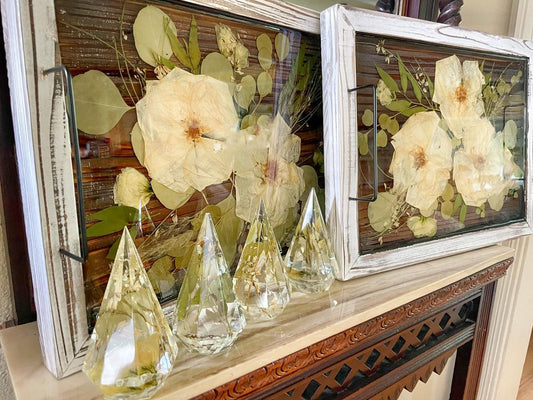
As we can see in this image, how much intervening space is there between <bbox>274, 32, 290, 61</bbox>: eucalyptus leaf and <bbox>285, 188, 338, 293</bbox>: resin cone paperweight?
8.1 inches

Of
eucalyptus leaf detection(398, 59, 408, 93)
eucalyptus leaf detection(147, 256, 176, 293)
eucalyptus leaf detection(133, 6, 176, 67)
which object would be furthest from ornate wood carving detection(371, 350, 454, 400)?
eucalyptus leaf detection(133, 6, 176, 67)

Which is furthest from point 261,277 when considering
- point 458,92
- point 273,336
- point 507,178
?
point 507,178

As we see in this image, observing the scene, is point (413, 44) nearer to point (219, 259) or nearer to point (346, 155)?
point (346, 155)

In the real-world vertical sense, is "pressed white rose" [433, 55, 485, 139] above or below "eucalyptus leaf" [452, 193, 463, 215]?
above

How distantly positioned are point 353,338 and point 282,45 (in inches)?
17.2

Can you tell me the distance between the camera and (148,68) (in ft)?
1.38

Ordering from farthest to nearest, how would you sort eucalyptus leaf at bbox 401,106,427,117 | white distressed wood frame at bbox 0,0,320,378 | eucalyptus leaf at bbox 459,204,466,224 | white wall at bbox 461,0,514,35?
white wall at bbox 461,0,514,35
eucalyptus leaf at bbox 459,204,466,224
eucalyptus leaf at bbox 401,106,427,117
white distressed wood frame at bbox 0,0,320,378

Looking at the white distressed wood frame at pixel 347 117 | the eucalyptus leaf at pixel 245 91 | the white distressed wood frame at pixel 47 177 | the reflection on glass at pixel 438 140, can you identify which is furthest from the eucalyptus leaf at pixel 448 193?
the white distressed wood frame at pixel 47 177

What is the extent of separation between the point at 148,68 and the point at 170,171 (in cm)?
12

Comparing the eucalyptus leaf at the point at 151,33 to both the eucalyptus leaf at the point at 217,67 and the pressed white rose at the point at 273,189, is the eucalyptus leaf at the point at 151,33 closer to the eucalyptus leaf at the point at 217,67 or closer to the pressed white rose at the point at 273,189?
the eucalyptus leaf at the point at 217,67

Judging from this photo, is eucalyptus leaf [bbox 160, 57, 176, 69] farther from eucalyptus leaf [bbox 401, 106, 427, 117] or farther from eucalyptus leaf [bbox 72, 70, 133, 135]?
eucalyptus leaf [bbox 401, 106, 427, 117]

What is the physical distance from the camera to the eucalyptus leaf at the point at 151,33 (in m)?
0.41

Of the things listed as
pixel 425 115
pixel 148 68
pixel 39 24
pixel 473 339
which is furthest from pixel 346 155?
pixel 473 339

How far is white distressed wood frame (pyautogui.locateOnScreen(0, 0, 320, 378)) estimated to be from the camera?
32 cm
